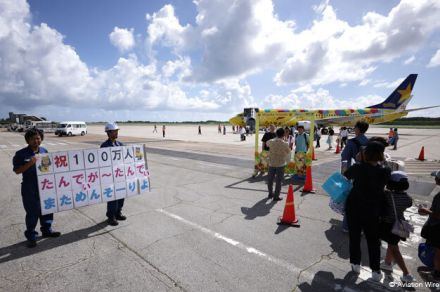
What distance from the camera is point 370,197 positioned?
327cm

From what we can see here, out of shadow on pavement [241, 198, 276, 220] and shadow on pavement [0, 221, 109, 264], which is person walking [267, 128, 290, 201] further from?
shadow on pavement [0, 221, 109, 264]

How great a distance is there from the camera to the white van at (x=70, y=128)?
38906mm

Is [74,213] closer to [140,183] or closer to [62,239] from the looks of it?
[62,239]

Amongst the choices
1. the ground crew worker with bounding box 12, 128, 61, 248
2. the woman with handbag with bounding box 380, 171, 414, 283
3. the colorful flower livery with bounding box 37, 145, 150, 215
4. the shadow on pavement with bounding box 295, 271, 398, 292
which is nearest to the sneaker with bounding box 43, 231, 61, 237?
the ground crew worker with bounding box 12, 128, 61, 248

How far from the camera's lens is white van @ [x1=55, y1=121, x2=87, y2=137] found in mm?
38906

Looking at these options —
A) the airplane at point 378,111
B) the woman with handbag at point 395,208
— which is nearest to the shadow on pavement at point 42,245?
the woman with handbag at point 395,208

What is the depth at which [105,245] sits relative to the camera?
14.5ft

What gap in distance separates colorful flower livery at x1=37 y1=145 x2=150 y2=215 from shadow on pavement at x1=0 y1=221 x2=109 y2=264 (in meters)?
0.54

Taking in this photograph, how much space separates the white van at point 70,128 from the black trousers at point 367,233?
145 ft

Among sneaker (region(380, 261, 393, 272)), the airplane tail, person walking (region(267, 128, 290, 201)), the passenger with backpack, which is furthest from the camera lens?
Answer: the airplane tail

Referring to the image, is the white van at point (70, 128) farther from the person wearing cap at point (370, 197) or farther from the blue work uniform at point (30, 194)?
the person wearing cap at point (370, 197)

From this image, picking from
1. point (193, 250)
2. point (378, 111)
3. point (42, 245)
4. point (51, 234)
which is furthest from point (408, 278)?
point (378, 111)

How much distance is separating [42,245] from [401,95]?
4525 cm

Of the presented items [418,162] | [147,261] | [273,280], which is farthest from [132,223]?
[418,162]
